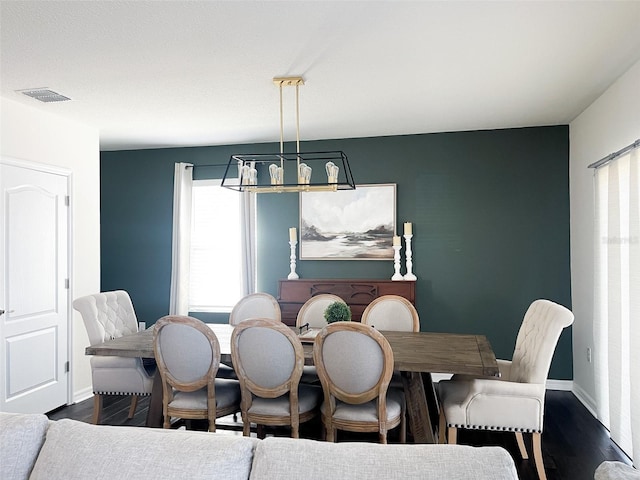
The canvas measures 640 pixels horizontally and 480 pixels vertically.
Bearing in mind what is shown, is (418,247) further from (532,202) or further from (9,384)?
(9,384)

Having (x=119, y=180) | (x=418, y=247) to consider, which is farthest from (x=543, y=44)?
(x=119, y=180)

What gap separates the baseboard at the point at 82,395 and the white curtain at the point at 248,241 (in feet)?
5.78

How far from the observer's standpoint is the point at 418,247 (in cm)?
514

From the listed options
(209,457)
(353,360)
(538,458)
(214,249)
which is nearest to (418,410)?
(353,360)

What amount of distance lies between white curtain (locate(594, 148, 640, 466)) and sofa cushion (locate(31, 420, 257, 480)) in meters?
2.68

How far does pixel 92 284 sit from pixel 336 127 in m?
2.78

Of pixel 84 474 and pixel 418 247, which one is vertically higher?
pixel 418 247

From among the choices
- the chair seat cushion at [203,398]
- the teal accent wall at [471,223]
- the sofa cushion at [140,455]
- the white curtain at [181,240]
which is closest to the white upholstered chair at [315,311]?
the chair seat cushion at [203,398]

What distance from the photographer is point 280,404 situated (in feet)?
9.57

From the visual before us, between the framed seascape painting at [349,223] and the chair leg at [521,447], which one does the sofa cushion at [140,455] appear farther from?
the framed seascape painting at [349,223]

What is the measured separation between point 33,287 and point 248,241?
83.5 inches

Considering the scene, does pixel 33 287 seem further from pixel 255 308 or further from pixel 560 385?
pixel 560 385

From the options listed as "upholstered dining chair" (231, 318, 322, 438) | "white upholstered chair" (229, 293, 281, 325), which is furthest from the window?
"upholstered dining chair" (231, 318, 322, 438)

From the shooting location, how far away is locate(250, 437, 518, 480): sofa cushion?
1.24 m
